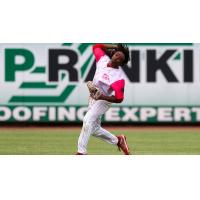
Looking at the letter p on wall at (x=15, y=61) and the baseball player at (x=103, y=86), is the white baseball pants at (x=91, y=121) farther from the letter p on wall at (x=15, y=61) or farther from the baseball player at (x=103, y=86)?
the letter p on wall at (x=15, y=61)

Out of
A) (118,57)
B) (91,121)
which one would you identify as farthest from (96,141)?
(118,57)

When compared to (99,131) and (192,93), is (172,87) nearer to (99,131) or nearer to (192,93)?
(192,93)

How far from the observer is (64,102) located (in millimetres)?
22344

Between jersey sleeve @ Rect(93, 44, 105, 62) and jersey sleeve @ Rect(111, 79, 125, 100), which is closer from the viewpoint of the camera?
jersey sleeve @ Rect(111, 79, 125, 100)

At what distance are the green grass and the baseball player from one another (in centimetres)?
162

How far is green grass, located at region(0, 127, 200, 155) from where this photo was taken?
1469 cm

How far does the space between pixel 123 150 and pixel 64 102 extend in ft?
30.2

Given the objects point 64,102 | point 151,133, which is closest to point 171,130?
point 151,133

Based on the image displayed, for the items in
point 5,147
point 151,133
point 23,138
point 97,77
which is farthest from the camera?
point 151,133

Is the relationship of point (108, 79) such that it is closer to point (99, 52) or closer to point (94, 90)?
point (94, 90)

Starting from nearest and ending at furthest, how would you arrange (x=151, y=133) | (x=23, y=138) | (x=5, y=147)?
(x=5, y=147), (x=23, y=138), (x=151, y=133)

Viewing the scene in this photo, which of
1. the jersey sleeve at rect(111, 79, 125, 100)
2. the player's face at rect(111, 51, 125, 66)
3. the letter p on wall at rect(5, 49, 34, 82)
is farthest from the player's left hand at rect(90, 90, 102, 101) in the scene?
the letter p on wall at rect(5, 49, 34, 82)

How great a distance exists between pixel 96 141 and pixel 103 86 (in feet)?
16.4

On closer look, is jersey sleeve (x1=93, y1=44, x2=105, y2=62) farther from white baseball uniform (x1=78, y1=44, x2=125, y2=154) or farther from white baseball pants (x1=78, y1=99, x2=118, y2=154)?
white baseball pants (x1=78, y1=99, x2=118, y2=154)
